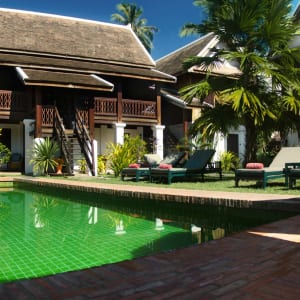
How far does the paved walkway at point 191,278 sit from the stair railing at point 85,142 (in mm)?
12208

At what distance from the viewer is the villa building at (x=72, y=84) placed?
54.4 ft

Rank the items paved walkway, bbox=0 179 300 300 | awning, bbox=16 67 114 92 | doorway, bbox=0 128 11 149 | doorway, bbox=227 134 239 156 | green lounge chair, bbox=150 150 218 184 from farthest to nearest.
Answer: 1. doorway, bbox=227 134 239 156
2. doorway, bbox=0 128 11 149
3. awning, bbox=16 67 114 92
4. green lounge chair, bbox=150 150 218 184
5. paved walkway, bbox=0 179 300 300

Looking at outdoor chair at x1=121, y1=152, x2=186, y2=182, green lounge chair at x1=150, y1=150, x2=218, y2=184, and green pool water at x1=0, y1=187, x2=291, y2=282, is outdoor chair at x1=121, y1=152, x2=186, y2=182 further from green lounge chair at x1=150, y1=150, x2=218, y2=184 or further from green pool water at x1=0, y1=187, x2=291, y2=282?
green pool water at x1=0, y1=187, x2=291, y2=282

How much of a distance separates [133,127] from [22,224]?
1615 cm

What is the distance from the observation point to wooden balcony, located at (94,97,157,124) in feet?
62.1

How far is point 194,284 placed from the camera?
2.56 m

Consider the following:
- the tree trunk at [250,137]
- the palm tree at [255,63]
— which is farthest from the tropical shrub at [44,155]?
the tree trunk at [250,137]

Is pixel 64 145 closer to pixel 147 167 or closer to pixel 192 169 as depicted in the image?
pixel 147 167

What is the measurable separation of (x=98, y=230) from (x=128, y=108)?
14609 mm

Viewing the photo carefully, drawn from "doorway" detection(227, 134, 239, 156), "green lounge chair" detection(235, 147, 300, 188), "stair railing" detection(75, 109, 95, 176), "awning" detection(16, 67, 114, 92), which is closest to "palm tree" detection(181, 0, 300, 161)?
"green lounge chair" detection(235, 147, 300, 188)

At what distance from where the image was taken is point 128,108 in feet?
65.5

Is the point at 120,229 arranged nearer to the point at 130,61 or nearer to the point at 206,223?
the point at 206,223

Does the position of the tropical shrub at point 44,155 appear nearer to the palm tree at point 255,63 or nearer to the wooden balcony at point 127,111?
the wooden balcony at point 127,111

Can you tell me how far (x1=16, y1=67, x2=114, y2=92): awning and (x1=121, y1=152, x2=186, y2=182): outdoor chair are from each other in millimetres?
4723
